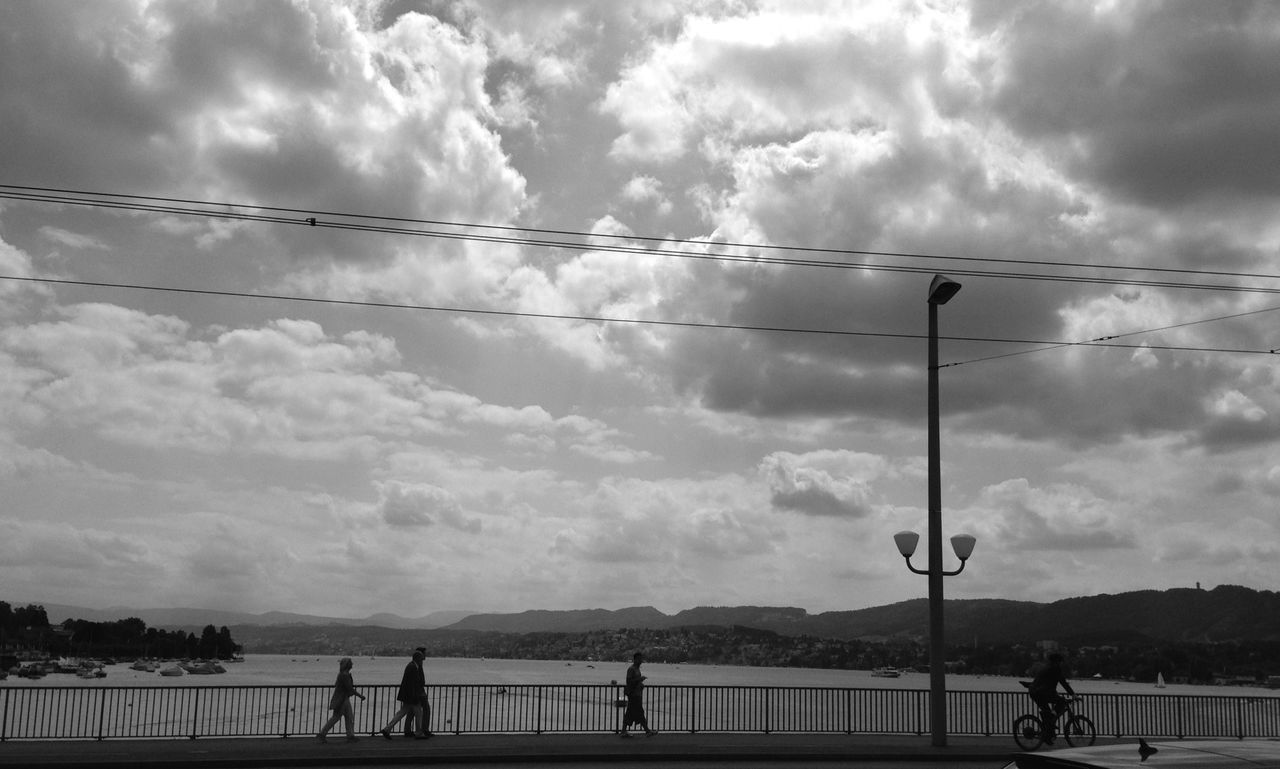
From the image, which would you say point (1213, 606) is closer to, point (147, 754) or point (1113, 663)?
point (1113, 663)

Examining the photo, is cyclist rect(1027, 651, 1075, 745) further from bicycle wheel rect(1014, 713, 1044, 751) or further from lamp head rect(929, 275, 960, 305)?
lamp head rect(929, 275, 960, 305)

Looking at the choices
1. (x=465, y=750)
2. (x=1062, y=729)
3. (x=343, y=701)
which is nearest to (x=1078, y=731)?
(x=1062, y=729)

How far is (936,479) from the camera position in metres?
20.9

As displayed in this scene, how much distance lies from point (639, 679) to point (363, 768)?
6.79m

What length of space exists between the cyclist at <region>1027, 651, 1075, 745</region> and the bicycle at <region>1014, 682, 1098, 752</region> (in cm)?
7

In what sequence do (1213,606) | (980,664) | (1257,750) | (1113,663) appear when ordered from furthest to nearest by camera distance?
(1213,606)
(1113,663)
(980,664)
(1257,750)

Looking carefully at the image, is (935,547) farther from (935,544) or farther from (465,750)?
(465,750)

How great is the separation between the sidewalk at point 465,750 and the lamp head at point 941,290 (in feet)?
28.0

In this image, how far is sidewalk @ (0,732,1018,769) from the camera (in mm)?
18188

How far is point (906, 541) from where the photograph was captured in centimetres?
2220

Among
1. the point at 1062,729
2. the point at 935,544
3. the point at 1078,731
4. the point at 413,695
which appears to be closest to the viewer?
the point at 935,544

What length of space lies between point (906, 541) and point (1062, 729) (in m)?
5.04

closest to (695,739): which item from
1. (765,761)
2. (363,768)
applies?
(765,761)

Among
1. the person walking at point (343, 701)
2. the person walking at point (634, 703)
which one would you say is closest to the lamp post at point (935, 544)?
the person walking at point (634, 703)
